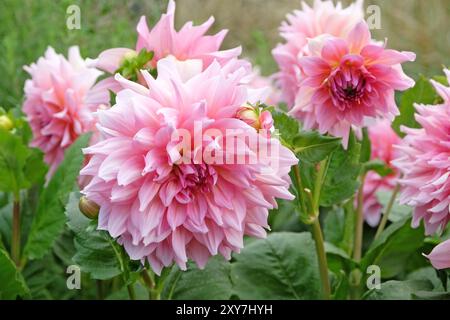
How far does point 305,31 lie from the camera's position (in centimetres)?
108

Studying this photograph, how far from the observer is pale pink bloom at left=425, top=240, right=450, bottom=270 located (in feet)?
2.70

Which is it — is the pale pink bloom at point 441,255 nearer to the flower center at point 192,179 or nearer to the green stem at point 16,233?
the flower center at point 192,179

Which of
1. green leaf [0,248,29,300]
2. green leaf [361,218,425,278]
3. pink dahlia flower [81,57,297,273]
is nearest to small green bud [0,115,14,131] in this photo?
green leaf [0,248,29,300]

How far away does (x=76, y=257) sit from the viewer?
92 centimetres

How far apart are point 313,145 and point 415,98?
0.96 feet

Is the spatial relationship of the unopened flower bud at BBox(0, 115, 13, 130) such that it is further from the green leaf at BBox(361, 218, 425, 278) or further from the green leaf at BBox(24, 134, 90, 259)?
the green leaf at BBox(361, 218, 425, 278)

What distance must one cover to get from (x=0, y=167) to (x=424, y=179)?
64 cm

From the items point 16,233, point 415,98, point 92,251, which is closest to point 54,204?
point 16,233

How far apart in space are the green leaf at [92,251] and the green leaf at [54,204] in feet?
0.59

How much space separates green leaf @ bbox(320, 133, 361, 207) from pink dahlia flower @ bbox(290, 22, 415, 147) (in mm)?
80

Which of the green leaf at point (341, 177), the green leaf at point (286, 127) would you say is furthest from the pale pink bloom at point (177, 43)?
the green leaf at point (341, 177)

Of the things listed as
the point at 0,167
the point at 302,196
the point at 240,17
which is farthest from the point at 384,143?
the point at 240,17

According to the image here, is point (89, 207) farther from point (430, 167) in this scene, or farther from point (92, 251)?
point (430, 167)

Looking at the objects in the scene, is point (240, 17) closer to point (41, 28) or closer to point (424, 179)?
point (41, 28)
